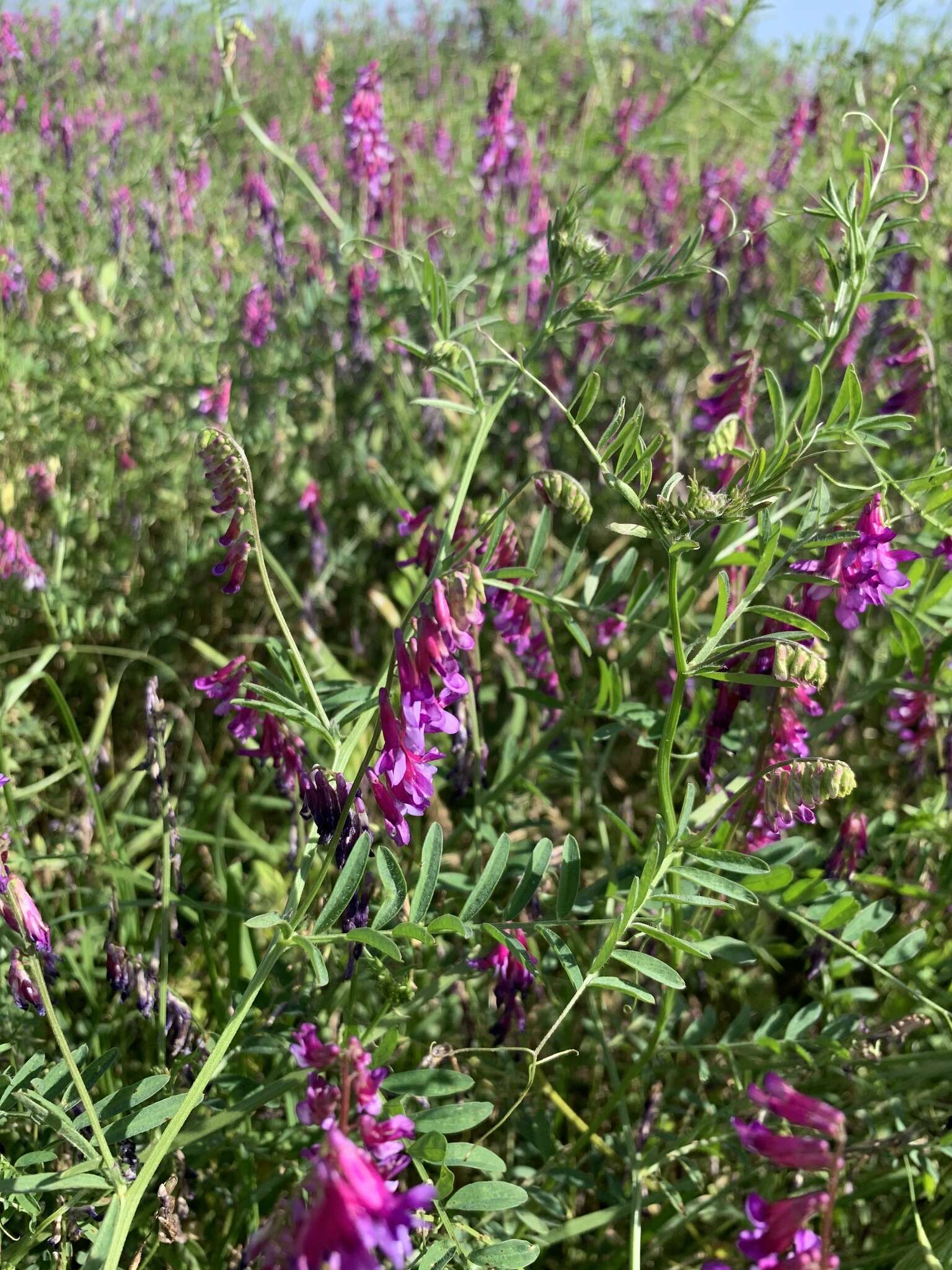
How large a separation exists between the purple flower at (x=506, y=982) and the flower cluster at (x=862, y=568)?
0.60m

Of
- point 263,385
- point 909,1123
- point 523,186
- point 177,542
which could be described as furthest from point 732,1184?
point 523,186

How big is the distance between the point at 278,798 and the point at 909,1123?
1.22 m

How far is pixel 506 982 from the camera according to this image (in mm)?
1479

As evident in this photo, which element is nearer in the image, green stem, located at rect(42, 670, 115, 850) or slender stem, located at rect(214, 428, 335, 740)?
slender stem, located at rect(214, 428, 335, 740)

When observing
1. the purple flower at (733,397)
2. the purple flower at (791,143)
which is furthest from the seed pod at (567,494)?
the purple flower at (791,143)

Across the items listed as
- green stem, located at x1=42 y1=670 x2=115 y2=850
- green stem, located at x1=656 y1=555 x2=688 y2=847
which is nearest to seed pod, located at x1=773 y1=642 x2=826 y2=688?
green stem, located at x1=656 y1=555 x2=688 y2=847

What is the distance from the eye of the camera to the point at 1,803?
2.13 metres

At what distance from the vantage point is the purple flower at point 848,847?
5.22ft

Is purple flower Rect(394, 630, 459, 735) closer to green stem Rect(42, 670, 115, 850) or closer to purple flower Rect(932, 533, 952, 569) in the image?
green stem Rect(42, 670, 115, 850)

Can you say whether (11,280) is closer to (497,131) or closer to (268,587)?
(497,131)

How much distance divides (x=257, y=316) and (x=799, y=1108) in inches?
102

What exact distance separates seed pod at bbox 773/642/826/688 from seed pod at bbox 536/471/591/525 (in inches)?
11.7

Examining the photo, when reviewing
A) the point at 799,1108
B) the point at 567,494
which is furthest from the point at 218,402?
the point at 799,1108

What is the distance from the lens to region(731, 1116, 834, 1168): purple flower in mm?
816
